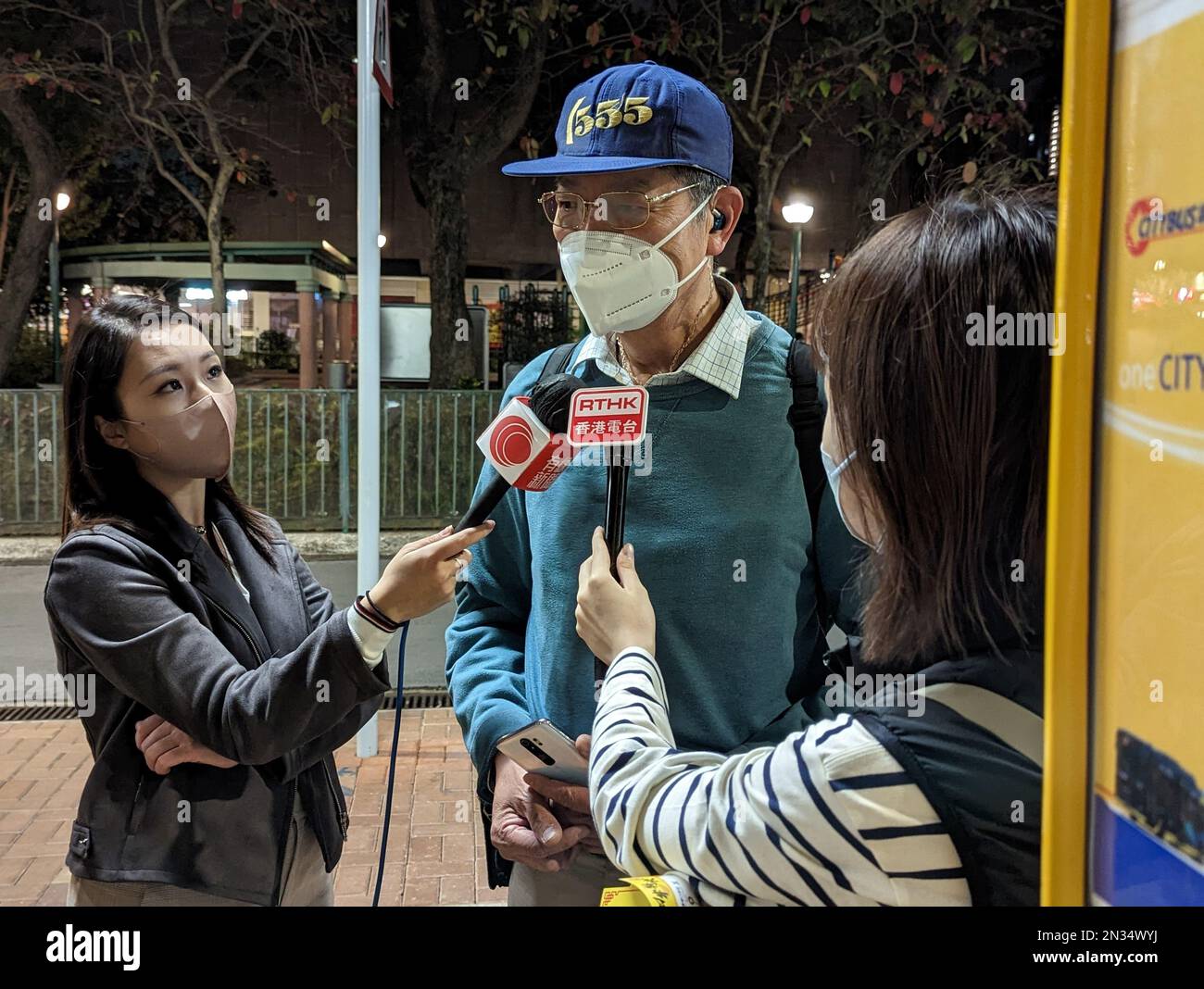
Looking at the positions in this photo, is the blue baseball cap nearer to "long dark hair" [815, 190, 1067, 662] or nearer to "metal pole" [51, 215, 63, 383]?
"long dark hair" [815, 190, 1067, 662]

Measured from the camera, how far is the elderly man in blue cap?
4.71 feet

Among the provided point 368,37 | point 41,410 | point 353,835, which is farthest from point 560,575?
point 41,410

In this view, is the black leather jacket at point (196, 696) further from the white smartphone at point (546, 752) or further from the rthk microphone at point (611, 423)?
the rthk microphone at point (611, 423)

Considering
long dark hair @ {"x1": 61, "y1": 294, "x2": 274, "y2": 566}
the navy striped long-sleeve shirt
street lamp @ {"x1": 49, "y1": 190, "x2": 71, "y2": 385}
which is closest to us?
the navy striped long-sleeve shirt

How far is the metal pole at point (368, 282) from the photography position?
361cm

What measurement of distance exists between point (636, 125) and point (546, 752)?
88cm

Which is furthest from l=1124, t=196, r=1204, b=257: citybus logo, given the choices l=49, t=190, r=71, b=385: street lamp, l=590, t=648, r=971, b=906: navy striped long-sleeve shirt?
l=49, t=190, r=71, b=385: street lamp

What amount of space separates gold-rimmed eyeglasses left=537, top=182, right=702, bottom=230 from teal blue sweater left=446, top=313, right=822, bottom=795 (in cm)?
21

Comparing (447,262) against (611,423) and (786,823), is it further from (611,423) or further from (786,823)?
(786,823)

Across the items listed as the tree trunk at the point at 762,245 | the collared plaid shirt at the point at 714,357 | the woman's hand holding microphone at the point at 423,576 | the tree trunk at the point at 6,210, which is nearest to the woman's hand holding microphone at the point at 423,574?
the woman's hand holding microphone at the point at 423,576

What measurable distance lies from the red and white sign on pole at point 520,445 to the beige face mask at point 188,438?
20.8 inches

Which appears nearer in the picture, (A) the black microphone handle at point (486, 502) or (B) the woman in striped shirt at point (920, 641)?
(B) the woman in striped shirt at point (920, 641)

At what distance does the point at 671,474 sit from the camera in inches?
56.8

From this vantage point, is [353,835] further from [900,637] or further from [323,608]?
[900,637]
